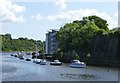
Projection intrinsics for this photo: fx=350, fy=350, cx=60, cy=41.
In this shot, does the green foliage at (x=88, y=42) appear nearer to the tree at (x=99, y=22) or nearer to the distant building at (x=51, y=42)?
the tree at (x=99, y=22)

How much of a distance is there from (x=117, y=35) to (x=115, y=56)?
16.4 feet

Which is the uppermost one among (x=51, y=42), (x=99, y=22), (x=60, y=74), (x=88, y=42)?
(x=99, y=22)

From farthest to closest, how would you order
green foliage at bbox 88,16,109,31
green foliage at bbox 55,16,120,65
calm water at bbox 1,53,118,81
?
green foliage at bbox 88,16,109,31, green foliage at bbox 55,16,120,65, calm water at bbox 1,53,118,81

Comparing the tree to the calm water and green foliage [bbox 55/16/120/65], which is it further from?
the calm water

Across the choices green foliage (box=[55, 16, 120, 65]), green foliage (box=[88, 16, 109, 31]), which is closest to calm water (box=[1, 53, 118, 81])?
green foliage (box=[55, 16, 120, 65])

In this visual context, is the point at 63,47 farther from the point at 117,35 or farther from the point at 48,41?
the point at 48,41

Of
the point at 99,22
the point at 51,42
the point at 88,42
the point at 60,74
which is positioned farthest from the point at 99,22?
the point at 60,74

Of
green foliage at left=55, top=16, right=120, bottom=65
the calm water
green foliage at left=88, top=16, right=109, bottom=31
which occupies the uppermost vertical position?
green foliage at left=88, top=16, right=109, bottom=31

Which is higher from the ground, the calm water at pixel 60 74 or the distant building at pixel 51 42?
the distant building at pixel 51 42

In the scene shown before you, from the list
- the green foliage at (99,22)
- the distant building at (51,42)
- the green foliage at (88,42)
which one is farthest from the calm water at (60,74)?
the distant building at (51,42)

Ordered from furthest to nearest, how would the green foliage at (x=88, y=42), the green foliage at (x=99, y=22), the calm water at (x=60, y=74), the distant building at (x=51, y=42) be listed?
1. the distant building at (x=51, y=42)
2. the green foliage at (x=99, y=22)
3. the green foliage at (x=88, y=42)
4. the calm water at (x=60, y=74)

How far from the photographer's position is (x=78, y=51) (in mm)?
97250

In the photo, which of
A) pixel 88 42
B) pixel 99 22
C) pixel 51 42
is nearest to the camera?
pixel 88 42

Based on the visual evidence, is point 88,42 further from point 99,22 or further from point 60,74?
point 60,74
